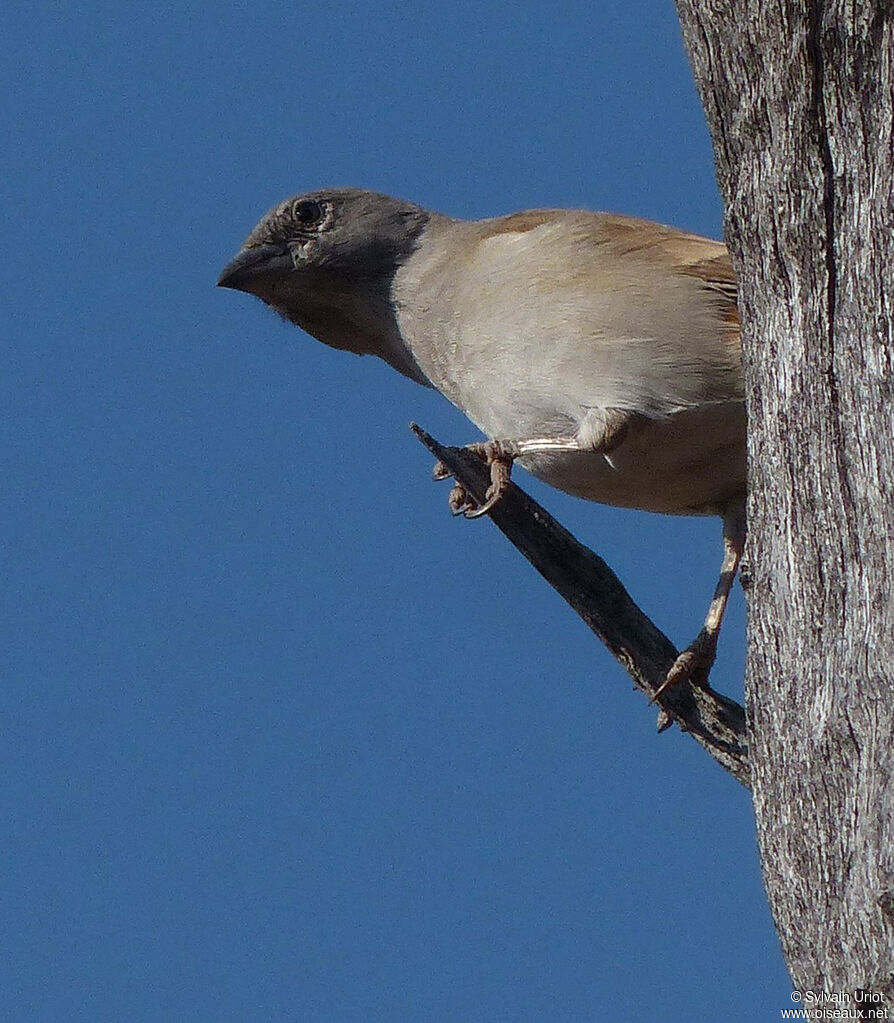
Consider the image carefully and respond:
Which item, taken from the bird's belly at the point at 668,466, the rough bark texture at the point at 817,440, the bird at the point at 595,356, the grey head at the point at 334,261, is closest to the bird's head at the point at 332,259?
the grey head at the point at 334,261

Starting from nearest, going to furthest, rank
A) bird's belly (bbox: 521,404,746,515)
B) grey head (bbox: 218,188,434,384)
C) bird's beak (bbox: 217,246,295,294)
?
1. bird's belly (bbox: 521,404,746,515)
2. grey head (bbox: 218,188,434,384)
3. bird's beak (bbox: 217,246,295,294)

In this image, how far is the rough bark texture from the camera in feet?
13.4

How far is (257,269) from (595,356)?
2.61 meters

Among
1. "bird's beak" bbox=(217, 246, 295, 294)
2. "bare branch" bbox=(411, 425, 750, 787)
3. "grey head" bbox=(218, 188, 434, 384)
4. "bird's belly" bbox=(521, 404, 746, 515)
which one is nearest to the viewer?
"bare branch" bbox=(411, 425, 750, 787)

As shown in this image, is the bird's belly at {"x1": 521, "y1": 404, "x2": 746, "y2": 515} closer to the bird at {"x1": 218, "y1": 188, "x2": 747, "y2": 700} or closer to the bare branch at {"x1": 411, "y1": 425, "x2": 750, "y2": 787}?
the bird at {"x1": 218, "y1": 188, "x2": 747, "y2": 700}

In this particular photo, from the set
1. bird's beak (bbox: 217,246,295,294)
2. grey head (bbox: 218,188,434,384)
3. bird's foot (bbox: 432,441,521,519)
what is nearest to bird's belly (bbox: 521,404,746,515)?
bird's foot (bbox: 432,441,521,519)

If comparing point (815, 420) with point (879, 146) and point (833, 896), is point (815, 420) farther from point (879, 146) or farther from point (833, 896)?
point (833, 896)

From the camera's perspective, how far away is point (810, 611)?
14.2ft

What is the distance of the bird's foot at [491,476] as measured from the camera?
228 inches

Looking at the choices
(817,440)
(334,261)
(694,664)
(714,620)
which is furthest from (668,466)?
(334,261)

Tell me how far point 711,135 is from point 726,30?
1.05 ft

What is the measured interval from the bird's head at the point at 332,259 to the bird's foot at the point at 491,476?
5.53 feet

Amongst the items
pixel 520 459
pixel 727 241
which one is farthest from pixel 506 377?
pixel 727 241

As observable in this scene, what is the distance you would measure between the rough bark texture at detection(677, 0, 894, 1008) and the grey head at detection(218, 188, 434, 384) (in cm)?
336
